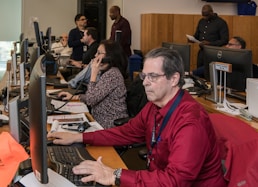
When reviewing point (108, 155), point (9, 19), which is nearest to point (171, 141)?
point (108, 155)

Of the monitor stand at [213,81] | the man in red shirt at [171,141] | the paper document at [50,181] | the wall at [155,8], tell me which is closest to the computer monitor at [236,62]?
the monitor stand at [213,81]

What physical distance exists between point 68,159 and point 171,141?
45 cm

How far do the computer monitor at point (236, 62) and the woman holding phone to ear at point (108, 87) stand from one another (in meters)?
0.78

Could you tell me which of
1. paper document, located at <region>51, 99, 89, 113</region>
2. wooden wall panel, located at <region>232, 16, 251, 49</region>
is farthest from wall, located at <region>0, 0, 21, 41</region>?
paper document, located at <region>51, 99, 89, 113</region>

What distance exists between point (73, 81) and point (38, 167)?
8.57ft

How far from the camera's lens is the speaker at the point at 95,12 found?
7562 mm

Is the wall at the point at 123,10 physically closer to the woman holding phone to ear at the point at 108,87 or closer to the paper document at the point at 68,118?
the woman holding phone to ear at the point at 108,87

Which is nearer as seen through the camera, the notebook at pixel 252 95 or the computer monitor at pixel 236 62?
the notebook at pixel 252 95

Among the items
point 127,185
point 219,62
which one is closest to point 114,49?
point 219,62

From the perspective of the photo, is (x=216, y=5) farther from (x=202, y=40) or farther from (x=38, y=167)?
(x=38, y=167)

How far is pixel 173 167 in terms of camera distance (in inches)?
53.2

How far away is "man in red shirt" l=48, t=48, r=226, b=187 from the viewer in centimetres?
136

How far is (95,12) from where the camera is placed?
7621 mm

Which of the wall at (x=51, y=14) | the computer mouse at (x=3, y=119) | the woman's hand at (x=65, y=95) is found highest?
the wall at (x=51, y=14)
